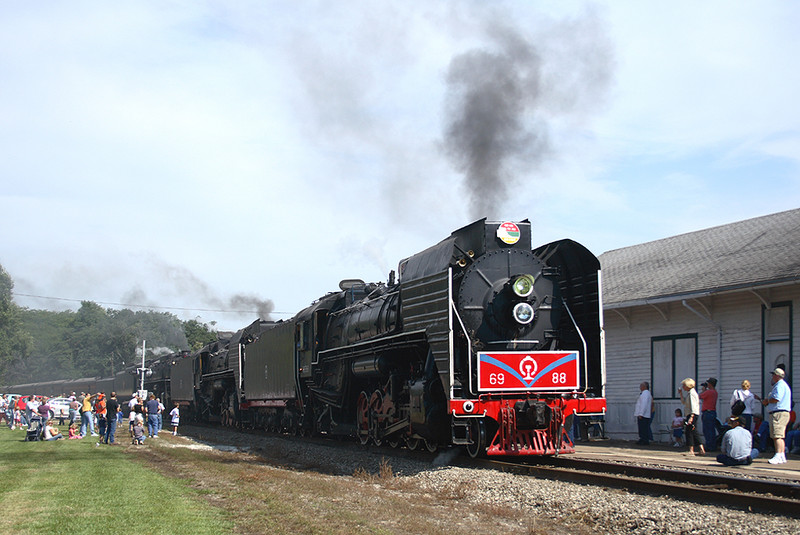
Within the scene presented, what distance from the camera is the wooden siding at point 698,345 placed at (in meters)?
17.3

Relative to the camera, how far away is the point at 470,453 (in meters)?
13.2

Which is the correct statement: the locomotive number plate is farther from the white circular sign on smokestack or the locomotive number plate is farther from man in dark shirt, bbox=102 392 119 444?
man in dark shirt, bbox=102 392 119 444

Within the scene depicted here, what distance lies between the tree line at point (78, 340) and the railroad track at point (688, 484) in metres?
67.5

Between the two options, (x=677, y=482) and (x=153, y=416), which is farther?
(x=153, y=416)

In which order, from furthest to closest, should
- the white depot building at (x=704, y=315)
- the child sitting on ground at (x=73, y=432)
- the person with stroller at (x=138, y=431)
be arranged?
the child sitting on ground at (x=73, y=432) < the person with stroller at (x=138, y=431) < the white depot building at (x=704, y=315)

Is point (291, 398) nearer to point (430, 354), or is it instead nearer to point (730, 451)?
→ point (430, 354)

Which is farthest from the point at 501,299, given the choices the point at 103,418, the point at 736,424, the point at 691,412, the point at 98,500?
the point at 103,418

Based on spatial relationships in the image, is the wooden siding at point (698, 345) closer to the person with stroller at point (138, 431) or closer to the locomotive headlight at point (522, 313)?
the locomotive headlight at point (522, 313)

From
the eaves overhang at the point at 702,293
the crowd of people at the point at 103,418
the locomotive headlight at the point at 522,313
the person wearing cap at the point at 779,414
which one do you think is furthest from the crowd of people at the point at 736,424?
the crowd of people at the point at 103,418

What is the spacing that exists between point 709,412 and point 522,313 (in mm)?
5795

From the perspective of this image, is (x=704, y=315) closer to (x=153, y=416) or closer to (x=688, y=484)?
(x=688, y=484)

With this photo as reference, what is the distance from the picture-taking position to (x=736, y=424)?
40.4 feet

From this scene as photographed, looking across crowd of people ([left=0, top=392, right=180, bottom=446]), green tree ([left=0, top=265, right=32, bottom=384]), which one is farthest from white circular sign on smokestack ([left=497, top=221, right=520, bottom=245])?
green tree ([left=0, top=265, right=32, bottom=384])

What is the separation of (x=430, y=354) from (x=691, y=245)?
40.2ft
